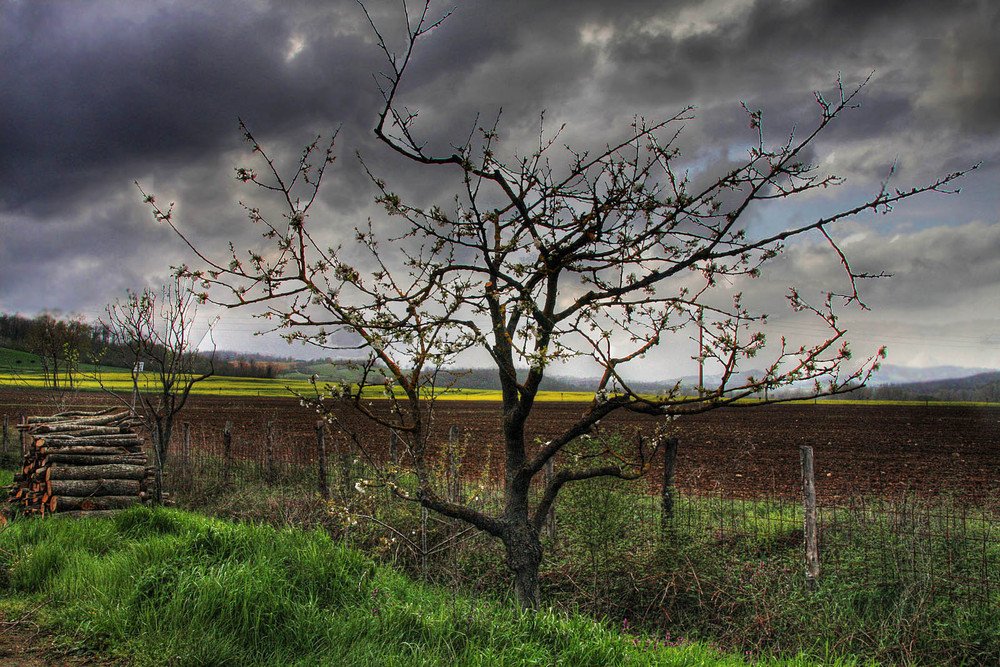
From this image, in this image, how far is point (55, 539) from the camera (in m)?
6.67

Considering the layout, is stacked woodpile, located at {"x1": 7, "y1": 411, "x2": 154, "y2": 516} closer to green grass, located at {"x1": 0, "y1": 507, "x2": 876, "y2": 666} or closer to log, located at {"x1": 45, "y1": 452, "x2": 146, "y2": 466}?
log, located at {"x1": 45, "y1": 452, "x2": 146, "y2": 466}

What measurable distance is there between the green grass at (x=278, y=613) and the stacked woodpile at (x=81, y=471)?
336cm

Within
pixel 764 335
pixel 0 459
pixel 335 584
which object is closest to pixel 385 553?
pixel 335 584

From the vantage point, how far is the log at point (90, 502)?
882 centimetres

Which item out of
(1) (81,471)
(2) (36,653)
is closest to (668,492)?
(2) (36,653)

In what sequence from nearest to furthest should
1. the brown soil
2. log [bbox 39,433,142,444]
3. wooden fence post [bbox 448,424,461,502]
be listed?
the brown soil < wooden fence post [bbox 448,424,461,502] < log [bbox 39,433,142,444]

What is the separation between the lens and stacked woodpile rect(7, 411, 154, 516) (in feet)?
29.6

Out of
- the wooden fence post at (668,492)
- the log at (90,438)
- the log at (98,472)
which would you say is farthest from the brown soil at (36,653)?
the wooden fence post at (668,492)

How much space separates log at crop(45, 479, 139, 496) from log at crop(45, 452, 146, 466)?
0.40 m

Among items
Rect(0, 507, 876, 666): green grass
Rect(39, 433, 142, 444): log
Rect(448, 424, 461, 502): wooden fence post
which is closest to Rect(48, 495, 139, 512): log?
Rect(39, 433, 142, 444): log

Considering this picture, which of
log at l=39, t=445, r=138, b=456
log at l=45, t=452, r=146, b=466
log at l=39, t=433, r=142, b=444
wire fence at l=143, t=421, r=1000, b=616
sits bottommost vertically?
A: wire fence at l=143, t=421, r=1000, b=616

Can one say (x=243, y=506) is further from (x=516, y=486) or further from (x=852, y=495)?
(x=852, y=495)

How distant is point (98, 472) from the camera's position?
9.41 meters

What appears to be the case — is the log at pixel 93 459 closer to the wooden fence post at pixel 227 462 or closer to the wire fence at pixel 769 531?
the wire fence at pixel 769 531
